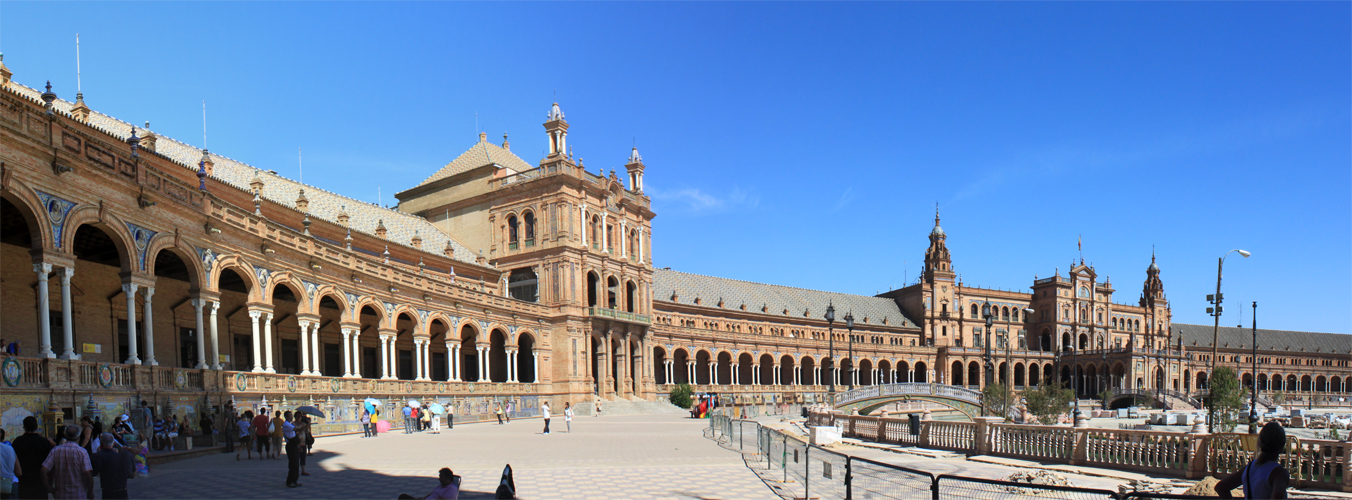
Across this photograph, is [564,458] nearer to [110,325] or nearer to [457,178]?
[110,325]

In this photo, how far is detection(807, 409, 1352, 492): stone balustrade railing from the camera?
16250 mm

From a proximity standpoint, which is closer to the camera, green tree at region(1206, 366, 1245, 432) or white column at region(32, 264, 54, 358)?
white column at region(32, 264, 54, 358)

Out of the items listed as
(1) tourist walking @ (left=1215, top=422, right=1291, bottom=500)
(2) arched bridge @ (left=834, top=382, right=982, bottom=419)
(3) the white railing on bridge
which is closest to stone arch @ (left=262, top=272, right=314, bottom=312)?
(1) tourist walking @ (left=1215, top=422, right=1291, bottom=500)

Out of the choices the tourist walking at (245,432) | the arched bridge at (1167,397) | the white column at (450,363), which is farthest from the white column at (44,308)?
the arched bridge at (1167,397)

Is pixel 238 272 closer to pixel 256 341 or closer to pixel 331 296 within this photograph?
pixel 256 341

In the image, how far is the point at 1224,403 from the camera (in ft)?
127

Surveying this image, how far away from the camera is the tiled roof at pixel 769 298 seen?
81812 mm

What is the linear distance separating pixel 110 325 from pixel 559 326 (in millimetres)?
27729

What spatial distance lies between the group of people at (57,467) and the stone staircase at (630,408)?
4084cm

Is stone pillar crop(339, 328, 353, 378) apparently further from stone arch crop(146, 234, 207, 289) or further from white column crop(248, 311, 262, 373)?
stone arch crop(146, 234, 207, 289)

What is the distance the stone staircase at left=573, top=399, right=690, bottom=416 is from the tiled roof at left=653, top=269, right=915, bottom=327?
865 inches

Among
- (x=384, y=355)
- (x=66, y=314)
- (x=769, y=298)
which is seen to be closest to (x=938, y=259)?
(x=769, y=298)

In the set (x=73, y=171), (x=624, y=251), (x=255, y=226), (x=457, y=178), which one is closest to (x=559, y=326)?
(x=624, y=251)

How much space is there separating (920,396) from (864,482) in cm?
5272
